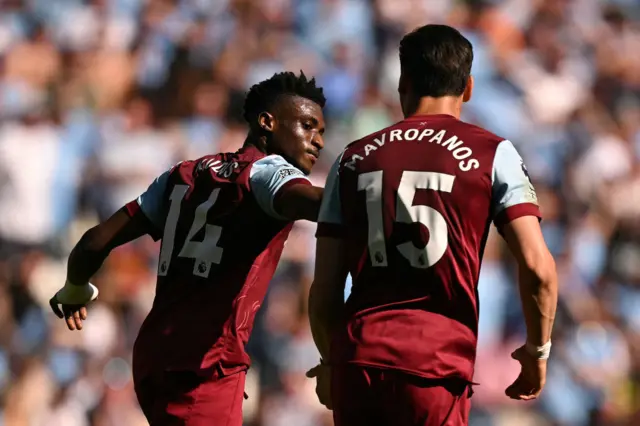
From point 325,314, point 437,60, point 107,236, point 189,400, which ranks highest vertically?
point 437,60

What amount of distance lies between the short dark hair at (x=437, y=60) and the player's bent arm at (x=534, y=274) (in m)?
0.55

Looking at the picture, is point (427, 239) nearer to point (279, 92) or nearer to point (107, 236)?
point (279, 92)

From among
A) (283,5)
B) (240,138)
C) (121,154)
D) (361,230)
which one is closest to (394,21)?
(283,5)

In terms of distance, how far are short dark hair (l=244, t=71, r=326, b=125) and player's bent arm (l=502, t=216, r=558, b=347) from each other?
1754 mm

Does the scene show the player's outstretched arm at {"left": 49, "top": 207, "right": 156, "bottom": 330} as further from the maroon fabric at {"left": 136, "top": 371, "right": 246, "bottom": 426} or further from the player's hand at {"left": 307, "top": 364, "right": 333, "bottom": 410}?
the player's hand at {"left": 307, "top": 364, "right": 333, "bottom": 410}

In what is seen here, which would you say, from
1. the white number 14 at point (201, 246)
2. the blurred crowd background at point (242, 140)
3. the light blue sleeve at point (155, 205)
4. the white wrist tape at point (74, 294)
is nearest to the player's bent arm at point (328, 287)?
the white number 14 at point (201, 246)

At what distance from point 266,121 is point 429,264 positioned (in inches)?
65.6

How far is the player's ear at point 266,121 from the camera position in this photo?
5.20 m

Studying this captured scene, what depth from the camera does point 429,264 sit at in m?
3.78

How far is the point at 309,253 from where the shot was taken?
1017 centimetres

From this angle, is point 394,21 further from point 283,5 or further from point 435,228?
point 435,228

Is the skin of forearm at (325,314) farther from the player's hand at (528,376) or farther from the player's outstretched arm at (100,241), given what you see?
the player's outstretched arm at (100,241)

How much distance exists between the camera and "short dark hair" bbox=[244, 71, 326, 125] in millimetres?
5289

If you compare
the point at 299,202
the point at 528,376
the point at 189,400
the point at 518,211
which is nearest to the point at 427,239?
the point at 518,211
